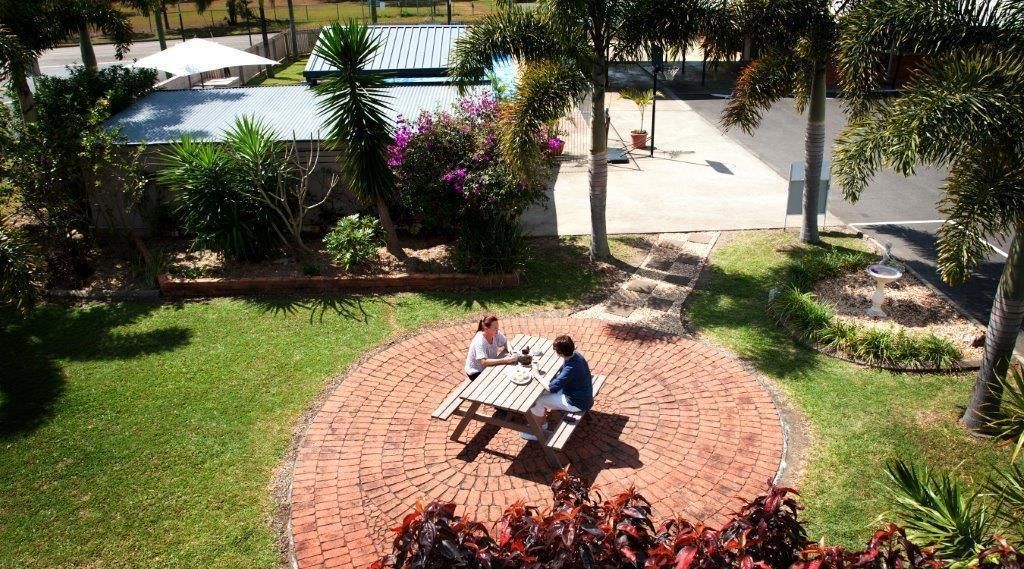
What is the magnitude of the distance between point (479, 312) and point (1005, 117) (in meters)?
6.73

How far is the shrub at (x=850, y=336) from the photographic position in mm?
9320

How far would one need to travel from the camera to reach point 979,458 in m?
7.64

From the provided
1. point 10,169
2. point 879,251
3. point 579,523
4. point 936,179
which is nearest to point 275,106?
point 10,169

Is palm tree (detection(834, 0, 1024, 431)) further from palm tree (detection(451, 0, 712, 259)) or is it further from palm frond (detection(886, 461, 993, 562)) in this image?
palm tree (detection(451, 0, 712, 259))

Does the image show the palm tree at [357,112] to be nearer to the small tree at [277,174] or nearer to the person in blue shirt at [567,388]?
the small tree at [277,174]

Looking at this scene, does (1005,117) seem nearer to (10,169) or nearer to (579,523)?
(579,523)

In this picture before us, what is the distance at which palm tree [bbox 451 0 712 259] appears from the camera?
1058cm

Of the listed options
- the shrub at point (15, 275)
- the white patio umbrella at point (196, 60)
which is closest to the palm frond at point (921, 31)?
the shrub at point (15, 275)

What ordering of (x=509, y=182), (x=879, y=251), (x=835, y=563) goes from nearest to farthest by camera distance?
(x=835, y=563)
(x=509, y=182)
(x=879, y=251)

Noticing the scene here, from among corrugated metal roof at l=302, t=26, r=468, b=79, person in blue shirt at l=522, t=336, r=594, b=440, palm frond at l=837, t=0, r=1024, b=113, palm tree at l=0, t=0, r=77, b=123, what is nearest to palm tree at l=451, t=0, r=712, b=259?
palm frond at l=837, t=0, r=1024, b=113

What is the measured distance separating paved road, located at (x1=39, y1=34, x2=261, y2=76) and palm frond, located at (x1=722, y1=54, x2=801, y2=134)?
2956 centimetres

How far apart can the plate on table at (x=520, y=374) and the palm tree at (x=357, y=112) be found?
498 cm

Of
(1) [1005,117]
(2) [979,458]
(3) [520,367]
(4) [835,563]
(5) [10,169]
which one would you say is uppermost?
(1) [1005,117]

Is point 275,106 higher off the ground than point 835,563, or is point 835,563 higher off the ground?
point 275,106
